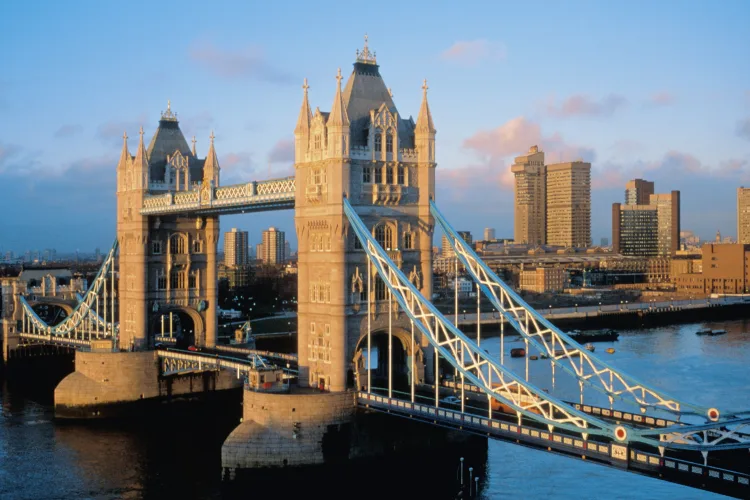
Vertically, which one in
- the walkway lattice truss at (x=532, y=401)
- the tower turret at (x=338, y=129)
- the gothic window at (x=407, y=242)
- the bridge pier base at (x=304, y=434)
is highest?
the tower turret at (x=338, y=129)

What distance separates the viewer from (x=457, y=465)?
2255 inches

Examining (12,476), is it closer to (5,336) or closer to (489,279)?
(489,279)

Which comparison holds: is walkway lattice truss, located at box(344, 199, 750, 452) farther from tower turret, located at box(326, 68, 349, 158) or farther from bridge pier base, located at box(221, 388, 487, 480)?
bridge pier base, located at box(221, 388, 487, 480)

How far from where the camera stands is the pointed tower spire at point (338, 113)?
5716 centimetres

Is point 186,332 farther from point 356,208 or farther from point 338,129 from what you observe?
point 338,129

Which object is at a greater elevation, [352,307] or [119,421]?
[352,307]

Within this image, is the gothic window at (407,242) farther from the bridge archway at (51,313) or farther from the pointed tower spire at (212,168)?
the bridge archway at (51,313)

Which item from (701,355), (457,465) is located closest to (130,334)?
(457,465)

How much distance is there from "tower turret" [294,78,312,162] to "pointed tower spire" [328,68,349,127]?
10.7ft

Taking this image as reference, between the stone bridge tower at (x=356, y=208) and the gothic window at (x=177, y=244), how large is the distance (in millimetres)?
26645

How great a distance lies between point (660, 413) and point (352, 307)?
2816 cm

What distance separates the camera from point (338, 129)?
2253 inches

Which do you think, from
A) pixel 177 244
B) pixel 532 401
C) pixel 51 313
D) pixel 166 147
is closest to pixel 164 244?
pixel 177 244

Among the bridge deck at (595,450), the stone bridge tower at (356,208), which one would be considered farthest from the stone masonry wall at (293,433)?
the bridge deck at (595,450)
